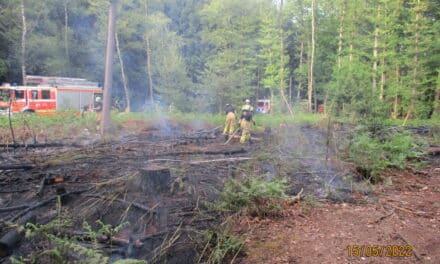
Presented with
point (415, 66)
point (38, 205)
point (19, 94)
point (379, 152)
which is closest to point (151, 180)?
point (38, 205)

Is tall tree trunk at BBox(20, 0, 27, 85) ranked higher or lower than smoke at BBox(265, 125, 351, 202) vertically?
higher

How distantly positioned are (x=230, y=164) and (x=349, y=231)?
12.3 ft

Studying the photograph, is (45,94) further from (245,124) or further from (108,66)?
(245,124)

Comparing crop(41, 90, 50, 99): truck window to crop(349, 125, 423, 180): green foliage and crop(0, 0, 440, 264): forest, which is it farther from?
crop(349, 125, 423, 180): green foliage

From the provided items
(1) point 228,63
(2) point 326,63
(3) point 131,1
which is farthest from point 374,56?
(3) point 131,1

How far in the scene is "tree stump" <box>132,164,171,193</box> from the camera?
538cm

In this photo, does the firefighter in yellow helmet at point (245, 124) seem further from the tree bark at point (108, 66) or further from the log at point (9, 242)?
the log at point (9, 242)

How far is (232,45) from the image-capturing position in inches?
892

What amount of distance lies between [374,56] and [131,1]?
16736mm

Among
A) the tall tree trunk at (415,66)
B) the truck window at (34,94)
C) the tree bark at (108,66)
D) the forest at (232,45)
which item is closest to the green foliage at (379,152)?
the tree bark at (108,66)

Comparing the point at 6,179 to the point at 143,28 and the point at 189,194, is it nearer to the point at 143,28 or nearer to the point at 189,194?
the point at 189,194

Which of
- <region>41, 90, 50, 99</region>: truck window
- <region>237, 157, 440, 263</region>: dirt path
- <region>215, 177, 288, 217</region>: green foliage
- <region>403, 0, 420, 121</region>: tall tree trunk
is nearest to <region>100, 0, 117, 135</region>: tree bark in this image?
<region>41, 90, 50, 99</region>: truck window

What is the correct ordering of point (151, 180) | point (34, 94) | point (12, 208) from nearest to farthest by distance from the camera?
point (12, 208) < point (151, 180) < point (34, 94)

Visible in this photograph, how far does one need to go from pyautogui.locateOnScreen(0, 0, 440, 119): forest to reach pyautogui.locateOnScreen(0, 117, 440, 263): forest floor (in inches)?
452
